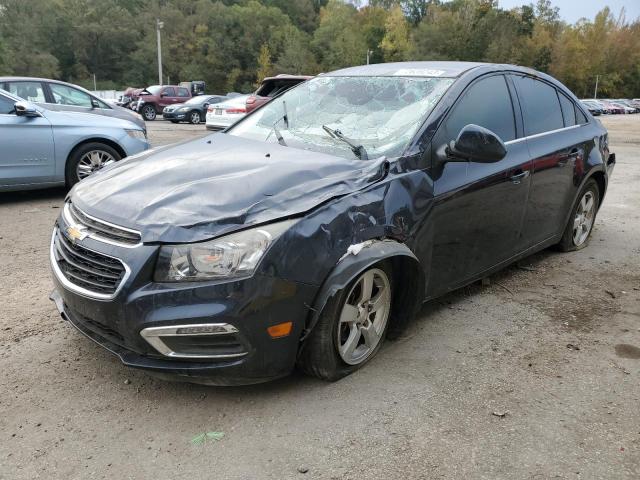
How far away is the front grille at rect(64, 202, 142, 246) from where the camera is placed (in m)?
2.55

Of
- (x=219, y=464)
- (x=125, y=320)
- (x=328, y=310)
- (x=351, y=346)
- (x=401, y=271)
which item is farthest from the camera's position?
(x=401, y=271)

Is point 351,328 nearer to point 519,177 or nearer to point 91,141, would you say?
point 519,177

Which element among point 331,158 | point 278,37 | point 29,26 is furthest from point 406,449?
point 29,26

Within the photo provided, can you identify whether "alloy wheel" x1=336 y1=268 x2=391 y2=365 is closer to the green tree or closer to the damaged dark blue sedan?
the damaged dark blue sedan

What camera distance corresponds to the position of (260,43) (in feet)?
301

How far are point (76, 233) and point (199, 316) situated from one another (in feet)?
2.73

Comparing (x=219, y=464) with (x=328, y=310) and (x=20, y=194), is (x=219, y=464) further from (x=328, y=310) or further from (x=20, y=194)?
(x=20, y=194)

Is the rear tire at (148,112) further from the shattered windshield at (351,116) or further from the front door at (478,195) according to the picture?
the front door at (478,195)

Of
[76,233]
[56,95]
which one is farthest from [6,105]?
[76,233]

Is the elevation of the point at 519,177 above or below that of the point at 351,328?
above

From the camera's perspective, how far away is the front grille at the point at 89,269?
2541mm

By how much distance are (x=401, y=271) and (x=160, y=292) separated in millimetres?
1351

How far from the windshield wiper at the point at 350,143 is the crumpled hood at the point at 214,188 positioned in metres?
0.10

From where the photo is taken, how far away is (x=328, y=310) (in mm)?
2664
